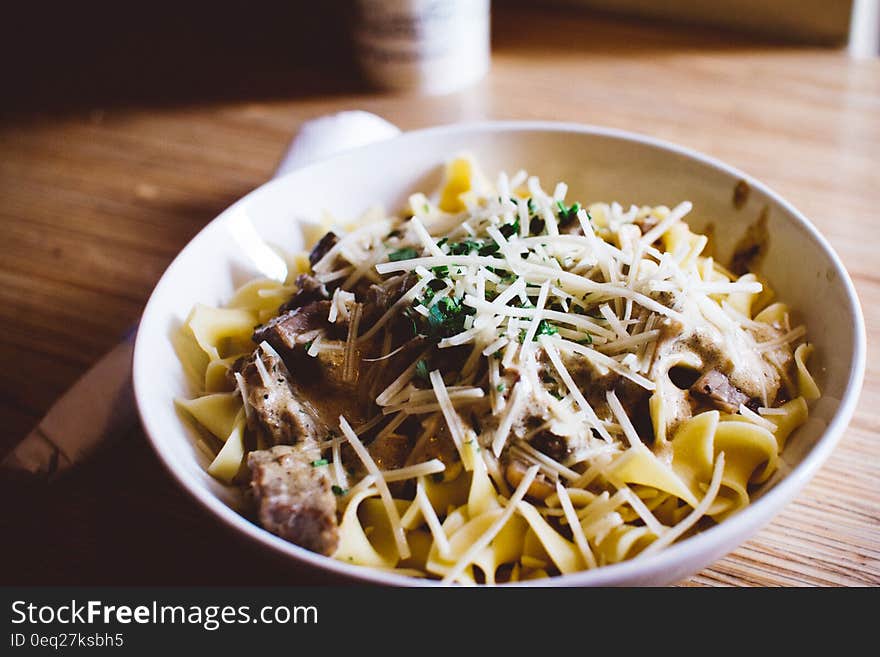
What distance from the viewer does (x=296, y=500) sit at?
1.81m

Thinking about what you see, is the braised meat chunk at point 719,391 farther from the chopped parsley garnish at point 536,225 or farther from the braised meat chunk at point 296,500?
the braised meat chunk at point 296,500

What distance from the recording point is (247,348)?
247cm

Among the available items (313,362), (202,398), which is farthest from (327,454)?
(202,398)

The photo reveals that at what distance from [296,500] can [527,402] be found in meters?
0.56

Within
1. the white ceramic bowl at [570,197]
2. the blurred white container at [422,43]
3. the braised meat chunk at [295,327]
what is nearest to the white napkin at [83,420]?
the white ceramic bowl at [570,197]

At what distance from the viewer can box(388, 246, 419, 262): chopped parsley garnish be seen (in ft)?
7.46

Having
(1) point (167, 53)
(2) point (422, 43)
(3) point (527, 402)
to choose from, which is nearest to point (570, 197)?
(3) point (527, 402)

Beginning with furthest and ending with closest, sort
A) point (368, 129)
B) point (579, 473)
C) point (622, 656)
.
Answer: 1. point (368, 129)
2. point (579, 473)
3. point (622, 656)

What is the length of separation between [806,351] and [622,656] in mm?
996

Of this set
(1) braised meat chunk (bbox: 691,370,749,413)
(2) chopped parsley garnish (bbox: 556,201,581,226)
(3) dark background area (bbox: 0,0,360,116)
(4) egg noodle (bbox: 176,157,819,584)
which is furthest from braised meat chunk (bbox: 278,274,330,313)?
(3) dark background area (bbox: 0,0,360,116)

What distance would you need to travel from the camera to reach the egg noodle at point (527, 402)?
187 cm

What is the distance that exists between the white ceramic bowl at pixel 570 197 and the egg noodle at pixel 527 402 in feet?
0.30

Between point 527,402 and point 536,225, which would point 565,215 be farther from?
point 527,402

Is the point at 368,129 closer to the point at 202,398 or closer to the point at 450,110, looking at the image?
the point at 450,110
